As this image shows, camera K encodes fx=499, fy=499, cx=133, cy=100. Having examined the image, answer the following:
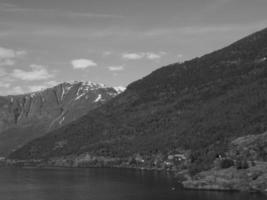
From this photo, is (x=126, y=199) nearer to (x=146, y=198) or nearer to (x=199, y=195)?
(x=146, y=198)

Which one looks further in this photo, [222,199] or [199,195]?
[199,195]

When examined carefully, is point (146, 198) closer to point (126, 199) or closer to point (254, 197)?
point (126, 199)

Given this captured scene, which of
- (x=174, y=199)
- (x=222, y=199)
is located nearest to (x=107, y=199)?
(x=174, y=199)

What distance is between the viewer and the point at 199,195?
198625 mm

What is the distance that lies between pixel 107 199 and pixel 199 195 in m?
36.7

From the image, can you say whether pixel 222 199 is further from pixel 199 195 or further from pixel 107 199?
pixel 107 199

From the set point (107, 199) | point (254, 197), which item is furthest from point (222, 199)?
point (107, 199)

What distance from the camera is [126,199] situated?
196500 mm

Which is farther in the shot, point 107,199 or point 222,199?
point 107,199

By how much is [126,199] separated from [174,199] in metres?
19.6

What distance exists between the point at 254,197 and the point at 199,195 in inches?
890

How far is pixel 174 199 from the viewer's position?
622ft

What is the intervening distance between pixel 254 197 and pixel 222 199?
40.4 ft

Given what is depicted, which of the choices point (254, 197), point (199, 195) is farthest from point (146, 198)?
point (254, 197)
